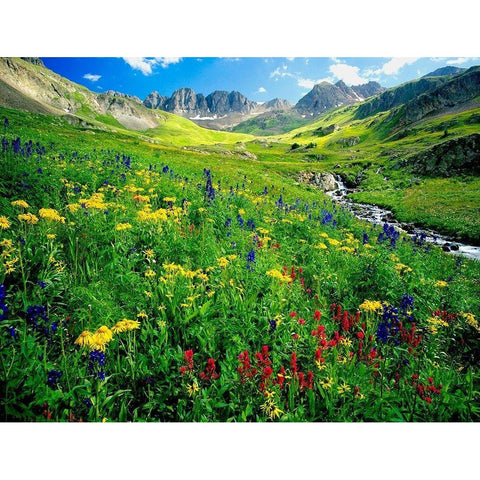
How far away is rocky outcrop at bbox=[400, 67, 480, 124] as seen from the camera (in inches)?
3775

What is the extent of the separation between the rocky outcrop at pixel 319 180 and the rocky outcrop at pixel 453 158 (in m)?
10.3

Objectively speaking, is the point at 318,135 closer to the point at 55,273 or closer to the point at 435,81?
the point at 435,81

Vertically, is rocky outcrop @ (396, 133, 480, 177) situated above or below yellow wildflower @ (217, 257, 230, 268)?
above

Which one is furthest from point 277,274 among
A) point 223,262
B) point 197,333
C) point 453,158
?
point 453,158

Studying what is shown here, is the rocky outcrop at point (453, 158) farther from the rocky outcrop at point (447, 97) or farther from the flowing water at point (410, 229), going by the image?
the rocky outcrop at point (447, 97)

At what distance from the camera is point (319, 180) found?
119ft

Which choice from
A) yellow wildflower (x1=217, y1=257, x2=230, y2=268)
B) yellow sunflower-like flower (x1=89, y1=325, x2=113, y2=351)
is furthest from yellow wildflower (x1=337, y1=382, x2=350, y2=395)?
Answer: yellow sunflower-like flower (x1=89, y1=325, x2=113, y2=351)

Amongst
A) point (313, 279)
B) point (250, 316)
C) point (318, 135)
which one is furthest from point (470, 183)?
point (318, 135)

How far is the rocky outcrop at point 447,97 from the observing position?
9588 cm

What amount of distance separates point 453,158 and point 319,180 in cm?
1435

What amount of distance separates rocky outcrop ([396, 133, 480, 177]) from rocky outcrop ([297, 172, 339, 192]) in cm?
1028

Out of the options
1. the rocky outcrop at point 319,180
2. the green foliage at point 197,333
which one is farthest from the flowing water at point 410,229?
the green foliage at point 197,333

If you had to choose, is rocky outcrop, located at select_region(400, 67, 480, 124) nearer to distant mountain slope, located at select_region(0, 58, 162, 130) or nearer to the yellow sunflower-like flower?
the yellow sunflower-like flower
